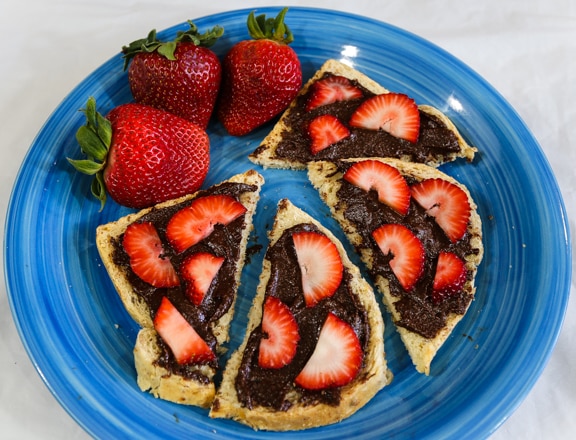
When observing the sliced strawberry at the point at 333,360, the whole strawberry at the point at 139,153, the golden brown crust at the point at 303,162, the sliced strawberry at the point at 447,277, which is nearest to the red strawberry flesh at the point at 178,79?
the whole strawberry at the point at 139,153

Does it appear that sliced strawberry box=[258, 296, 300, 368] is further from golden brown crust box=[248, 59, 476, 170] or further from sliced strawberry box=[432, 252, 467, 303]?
golden brown crust box=[248, 59, 476, 170]

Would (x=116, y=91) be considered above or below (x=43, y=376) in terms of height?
above

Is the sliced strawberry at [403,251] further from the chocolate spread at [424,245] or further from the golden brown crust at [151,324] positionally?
the golden brown crust at [151,324]

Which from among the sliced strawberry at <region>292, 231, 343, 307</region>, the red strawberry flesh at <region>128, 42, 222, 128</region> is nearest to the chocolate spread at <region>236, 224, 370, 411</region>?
the sliced strawberry at <region>292, 231, 343, 307</region>

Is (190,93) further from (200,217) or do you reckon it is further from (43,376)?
(43,376)

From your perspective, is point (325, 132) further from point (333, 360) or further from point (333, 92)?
point (333, 360)

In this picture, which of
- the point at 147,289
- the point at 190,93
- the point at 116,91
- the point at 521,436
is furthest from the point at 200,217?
the point at 521,436
